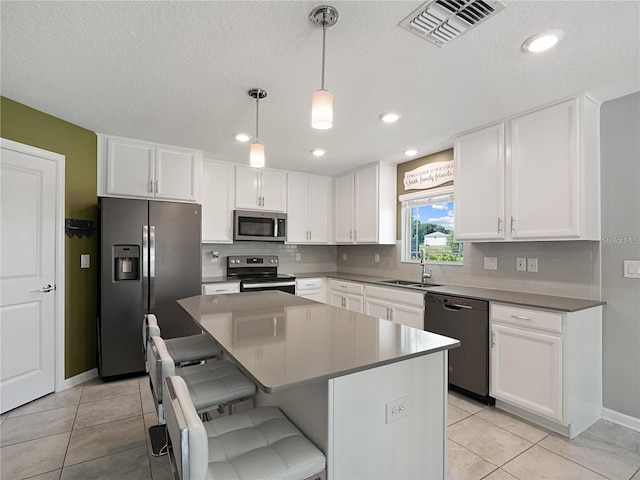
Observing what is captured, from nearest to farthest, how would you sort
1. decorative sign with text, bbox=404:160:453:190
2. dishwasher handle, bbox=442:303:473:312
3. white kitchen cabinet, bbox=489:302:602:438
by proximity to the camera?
white kitchen cabinet, bbox=489:302:602:438, dishwasher handle, bbox=442:303:473:312, decorative sign with text, bbox=404:160:453:190

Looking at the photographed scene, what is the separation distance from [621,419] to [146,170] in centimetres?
458

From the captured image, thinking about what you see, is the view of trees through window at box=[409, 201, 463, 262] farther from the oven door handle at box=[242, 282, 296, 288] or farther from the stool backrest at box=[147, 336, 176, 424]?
the stool backrest at box=[147, 336, 176, 424]

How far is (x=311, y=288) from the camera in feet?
14.8

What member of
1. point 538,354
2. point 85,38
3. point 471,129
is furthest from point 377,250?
point 85,38

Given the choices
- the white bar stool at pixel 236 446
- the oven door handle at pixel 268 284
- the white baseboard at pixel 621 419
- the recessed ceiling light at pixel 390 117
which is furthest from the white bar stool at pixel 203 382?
the white baseboard at pixel 621 419

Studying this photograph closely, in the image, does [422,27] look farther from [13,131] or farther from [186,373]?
[13,131]

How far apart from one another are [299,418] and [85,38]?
2180 mm

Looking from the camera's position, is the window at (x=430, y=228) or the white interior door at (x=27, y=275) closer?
the white interior door at (x=27, y=275)

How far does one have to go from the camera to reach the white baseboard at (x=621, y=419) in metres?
2.30

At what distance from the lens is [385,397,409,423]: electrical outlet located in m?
1.33

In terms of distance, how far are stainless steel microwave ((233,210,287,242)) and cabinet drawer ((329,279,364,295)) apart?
3.03 ft

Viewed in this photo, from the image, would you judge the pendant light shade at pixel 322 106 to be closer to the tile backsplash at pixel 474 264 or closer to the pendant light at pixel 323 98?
the pendant light at pixel 323 98

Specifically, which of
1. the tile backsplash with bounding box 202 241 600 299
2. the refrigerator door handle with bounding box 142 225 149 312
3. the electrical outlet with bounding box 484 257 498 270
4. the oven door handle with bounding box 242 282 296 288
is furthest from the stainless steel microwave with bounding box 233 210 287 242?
the electrical outlet with bounding box 484 257 498 270

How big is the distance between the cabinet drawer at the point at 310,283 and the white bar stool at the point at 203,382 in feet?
8.05
